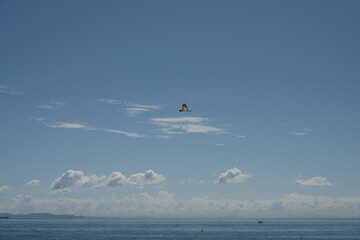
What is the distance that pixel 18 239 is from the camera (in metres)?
164

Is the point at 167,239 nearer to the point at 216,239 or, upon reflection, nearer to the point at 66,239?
the point at 216,239

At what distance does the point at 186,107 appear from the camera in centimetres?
5228

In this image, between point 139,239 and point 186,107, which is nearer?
point 186,107

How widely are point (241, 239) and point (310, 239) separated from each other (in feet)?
98.7

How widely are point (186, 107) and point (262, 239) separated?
438 feet

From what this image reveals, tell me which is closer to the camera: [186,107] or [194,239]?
[186,107]

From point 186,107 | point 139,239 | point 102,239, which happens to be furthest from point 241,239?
point 186,107

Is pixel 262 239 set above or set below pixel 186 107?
below

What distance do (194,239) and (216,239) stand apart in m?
10.5

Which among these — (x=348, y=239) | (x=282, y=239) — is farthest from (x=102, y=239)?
(x=348, y=239)

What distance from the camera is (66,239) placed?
545 ft

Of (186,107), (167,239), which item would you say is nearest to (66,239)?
(167,239)

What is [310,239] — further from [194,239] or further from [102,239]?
[102,239]

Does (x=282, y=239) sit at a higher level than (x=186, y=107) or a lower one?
lower
